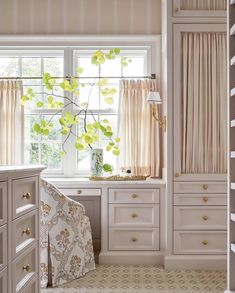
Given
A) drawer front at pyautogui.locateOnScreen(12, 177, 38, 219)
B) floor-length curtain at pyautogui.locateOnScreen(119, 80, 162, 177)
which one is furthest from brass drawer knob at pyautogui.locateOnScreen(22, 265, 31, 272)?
floor-length curtain at pyautogui.locateOnScreen(119, 80, 162, 177)

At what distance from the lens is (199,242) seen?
3.72m

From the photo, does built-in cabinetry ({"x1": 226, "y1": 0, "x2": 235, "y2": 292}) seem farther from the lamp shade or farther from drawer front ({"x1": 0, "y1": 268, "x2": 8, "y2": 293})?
the lamp shade

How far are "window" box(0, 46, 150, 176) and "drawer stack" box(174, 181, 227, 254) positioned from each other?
1066 mm

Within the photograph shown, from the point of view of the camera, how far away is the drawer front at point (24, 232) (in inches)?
76.6

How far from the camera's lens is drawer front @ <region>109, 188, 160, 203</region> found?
383 centimetres

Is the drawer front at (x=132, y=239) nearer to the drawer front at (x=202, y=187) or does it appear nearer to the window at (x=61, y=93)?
the drawer front at (x=202, y=187)

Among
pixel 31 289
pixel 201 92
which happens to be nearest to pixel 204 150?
pixel 201 92

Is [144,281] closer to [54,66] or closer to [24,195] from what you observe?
[24,195]

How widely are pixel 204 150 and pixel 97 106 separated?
4.63 ft

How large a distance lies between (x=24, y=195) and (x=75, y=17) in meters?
2.88

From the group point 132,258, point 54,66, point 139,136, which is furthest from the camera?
point 54,66

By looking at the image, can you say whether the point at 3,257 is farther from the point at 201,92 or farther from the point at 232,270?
the point at 201,92

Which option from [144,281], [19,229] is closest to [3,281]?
[19,229]

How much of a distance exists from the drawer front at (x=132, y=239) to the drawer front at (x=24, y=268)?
156cm
